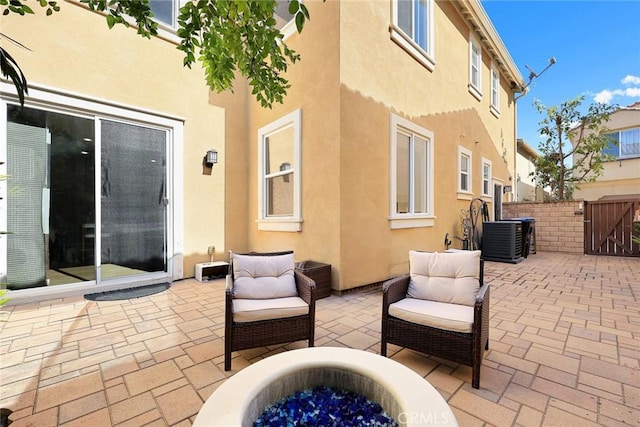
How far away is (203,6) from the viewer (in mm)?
2068

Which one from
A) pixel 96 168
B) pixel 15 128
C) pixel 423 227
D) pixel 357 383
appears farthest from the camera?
pixel 423 227

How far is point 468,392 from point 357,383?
3.44 feet

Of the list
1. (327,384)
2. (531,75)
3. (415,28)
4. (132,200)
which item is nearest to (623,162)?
(531,75)

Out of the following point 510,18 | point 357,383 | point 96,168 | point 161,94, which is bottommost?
point 357,383

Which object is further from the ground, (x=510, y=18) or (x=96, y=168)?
(x=510, y=18)

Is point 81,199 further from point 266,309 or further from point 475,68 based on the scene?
point 475,68

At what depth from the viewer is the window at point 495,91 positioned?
954cm

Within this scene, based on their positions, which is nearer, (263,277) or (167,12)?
(263,277)

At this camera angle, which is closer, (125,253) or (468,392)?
(468,392)

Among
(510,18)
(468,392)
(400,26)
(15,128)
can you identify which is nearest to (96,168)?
(15,128)

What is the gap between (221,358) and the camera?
246 centimetres

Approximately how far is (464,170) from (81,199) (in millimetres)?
8296

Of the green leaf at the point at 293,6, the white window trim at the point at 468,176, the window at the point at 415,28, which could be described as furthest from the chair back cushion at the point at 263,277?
the white window trim at the point at 468,176

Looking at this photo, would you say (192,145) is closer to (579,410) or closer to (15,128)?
(15,128)
